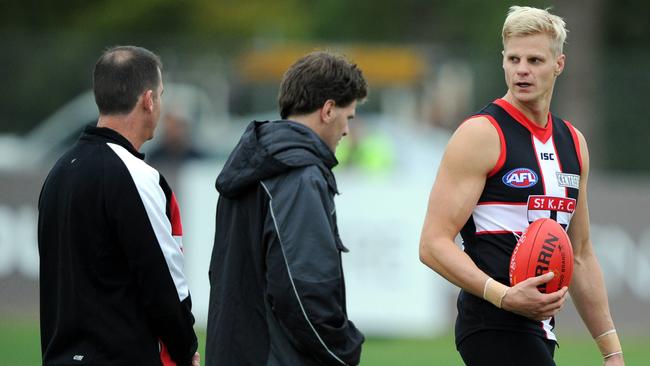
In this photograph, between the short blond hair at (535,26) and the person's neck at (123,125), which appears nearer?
the person's neck at (123,125)

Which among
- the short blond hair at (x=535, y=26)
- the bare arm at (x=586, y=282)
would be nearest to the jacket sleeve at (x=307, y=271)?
the short blond hair at (x=535, y=26)

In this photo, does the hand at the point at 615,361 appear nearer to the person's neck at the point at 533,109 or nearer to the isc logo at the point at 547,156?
the isc logo at the point at 547,156

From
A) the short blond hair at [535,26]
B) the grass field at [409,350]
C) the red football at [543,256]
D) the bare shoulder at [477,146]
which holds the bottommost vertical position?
the grass field at [409,350]

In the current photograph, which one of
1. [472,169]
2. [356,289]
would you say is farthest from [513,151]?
[356,289]

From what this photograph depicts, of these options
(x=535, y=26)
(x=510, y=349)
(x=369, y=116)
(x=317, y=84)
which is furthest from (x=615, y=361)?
(x=369, y=116)

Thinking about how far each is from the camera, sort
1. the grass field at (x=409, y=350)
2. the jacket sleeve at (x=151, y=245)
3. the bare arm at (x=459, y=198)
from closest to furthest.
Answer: the jacket sleeve at (x=151, y=245), the bare arm at (x=459, y=198), the grass field at (x=409, y=350)

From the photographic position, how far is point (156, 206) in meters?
4.88

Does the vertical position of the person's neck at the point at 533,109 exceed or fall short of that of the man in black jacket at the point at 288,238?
it exceeds it

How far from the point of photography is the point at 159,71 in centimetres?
511

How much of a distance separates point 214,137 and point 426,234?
15.5 m

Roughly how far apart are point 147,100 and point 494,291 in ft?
5.20

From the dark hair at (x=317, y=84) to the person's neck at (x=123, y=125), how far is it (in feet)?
2.05

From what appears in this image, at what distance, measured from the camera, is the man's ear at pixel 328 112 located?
16.9ft

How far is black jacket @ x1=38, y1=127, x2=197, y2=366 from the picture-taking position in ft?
15.8
